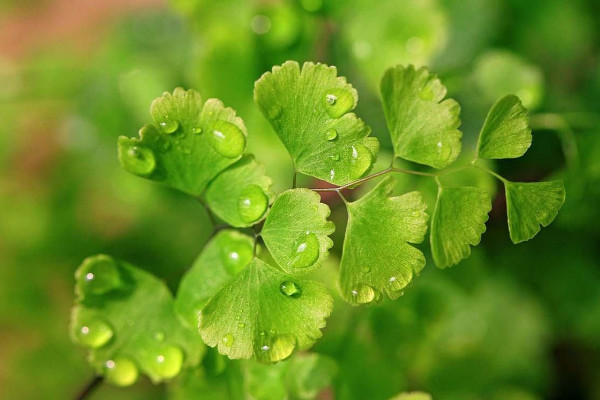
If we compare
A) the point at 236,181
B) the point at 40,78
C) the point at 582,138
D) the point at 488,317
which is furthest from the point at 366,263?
the point at 40,78

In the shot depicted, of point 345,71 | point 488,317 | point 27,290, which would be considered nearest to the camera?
point 345,71

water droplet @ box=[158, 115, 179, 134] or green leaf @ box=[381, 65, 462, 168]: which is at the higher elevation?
water droplet @ box=[158, 115, 179, 134]

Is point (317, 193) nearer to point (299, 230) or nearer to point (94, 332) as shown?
point (299, 230)

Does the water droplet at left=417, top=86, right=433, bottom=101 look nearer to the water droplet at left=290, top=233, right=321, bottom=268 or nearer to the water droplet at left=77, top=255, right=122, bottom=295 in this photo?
the water droplet at left=290, top=233, right=321, bottom=268

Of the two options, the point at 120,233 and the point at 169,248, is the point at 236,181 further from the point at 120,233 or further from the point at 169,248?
the point at 120,233

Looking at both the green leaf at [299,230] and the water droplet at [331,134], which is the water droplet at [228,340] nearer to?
the green leaf at [299,230]

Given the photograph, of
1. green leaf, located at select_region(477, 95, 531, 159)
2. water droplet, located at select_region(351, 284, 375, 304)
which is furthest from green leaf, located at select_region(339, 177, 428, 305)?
green leaf, located at select_region(477, 95, 531, 159)
